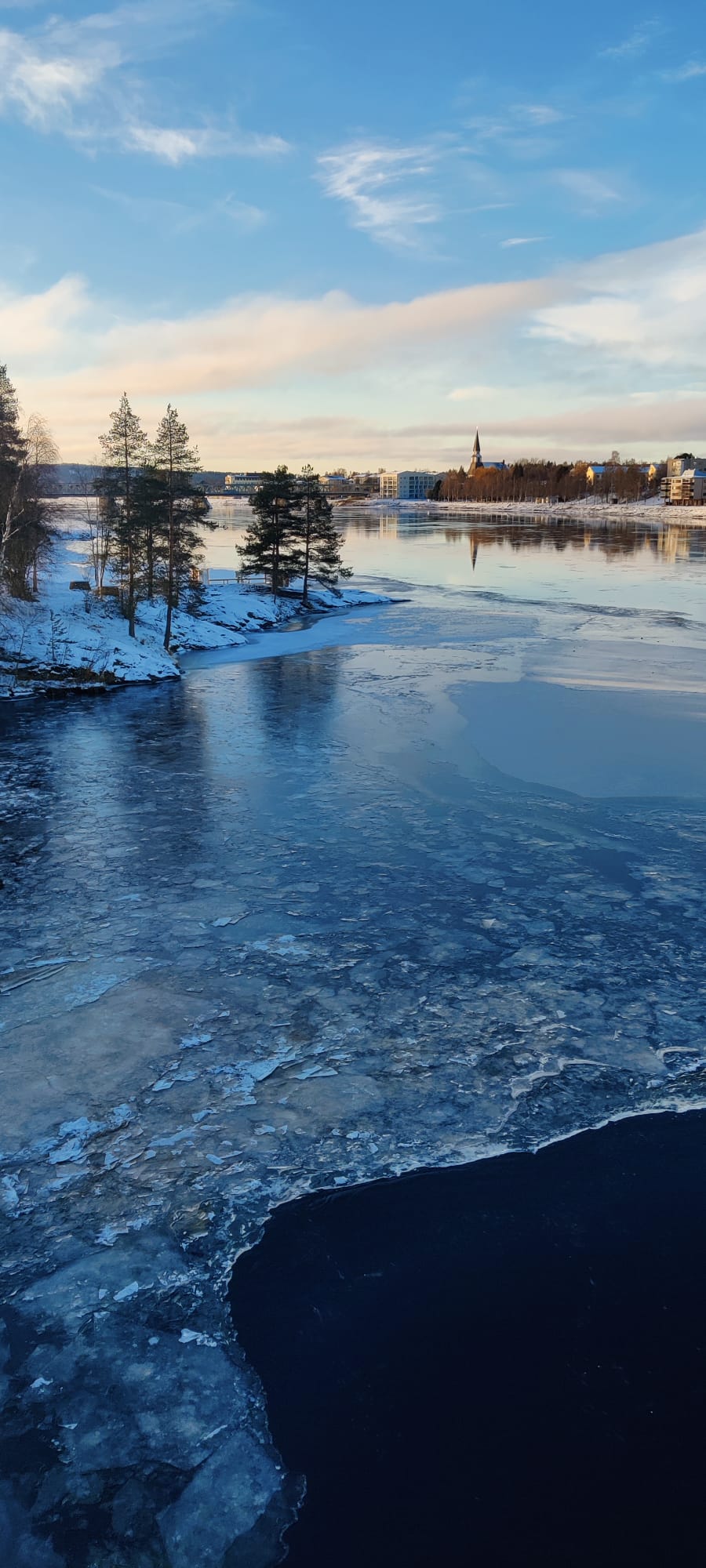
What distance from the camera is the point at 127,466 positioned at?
36.1m

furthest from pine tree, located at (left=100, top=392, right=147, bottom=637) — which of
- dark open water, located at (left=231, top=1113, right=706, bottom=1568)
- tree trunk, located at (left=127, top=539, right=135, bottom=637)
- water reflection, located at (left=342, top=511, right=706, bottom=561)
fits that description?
water reflection, located at (left=342, top=511, right=706, bottom=561)

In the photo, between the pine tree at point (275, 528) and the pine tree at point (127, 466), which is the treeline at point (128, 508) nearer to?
the pine tree at point (127, 466)

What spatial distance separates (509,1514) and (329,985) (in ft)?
18.4

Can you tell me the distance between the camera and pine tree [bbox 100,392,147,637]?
115 feet

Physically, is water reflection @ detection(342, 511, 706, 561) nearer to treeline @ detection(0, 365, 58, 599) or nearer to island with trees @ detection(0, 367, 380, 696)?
island with trees @ detection(0, 367, 380, 696)

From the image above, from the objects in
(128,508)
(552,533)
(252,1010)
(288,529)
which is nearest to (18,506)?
(128,508)

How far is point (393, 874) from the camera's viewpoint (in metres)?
13.2

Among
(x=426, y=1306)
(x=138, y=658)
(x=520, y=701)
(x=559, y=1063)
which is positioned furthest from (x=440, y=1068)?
(x=138, y=658)

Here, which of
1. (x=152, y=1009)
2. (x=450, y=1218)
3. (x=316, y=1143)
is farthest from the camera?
(x=152, y=1009)

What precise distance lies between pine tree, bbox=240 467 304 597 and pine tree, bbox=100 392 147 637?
1468cm

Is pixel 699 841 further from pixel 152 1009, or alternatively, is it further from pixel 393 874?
pixel 152 1009

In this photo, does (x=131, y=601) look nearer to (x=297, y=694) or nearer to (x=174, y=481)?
(x=174, y=481)

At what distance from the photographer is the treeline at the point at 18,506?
118 ft

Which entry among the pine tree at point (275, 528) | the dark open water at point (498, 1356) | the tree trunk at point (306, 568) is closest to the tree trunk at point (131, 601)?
→ the pine tree at point (275, 528)
